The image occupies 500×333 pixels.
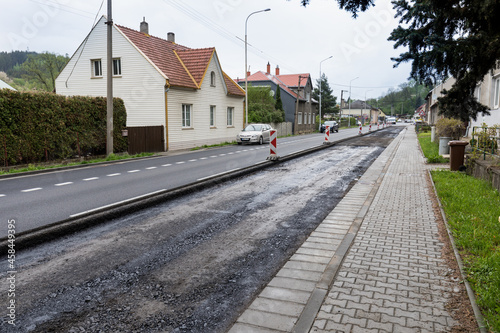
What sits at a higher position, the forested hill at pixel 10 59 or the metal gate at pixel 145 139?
the forested hill at pixel 10 59

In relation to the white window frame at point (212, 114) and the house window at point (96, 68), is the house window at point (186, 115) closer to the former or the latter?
the white window frame at point (212, 114)

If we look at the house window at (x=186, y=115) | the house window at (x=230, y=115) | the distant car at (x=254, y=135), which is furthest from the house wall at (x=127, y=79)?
the house window at (x=230, y=115)

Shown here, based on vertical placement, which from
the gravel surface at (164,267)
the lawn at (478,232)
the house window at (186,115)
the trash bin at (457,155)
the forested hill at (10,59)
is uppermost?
the forested hill at (10,59)

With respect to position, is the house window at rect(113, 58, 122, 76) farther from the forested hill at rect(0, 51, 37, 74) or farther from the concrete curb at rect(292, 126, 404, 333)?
the forested hill at rect(0, 51, 37, 74)

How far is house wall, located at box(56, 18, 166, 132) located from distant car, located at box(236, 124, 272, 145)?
7.07 m

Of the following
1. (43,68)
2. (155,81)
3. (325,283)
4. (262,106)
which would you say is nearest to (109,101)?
(155,81)

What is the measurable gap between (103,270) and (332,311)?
269 centimetres

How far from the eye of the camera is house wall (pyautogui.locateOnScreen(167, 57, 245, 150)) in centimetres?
2244

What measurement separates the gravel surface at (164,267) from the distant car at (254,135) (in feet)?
62.1

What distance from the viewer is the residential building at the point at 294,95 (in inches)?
2108

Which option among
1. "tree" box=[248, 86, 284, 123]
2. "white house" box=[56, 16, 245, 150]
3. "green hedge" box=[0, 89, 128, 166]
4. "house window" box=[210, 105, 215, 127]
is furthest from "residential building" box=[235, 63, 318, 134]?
"green hedge" box=[0, 89, 128, 166]

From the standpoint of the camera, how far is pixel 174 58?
25.7 meters

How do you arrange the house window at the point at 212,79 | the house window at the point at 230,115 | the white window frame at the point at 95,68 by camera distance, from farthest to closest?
the house window at the point at 230,115 < the house window at the point at 212,79 < the white window frame at the point at 95,68

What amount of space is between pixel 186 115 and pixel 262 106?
732 inches
